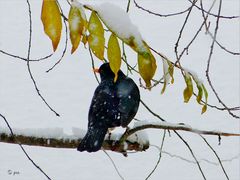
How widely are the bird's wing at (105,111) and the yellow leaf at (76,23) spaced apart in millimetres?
1494

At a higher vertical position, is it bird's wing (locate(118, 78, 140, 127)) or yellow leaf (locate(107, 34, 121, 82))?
yellow leaf (locate(107, 34, 121, 82))

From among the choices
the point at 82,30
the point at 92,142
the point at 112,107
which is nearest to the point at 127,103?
the point at 112,107

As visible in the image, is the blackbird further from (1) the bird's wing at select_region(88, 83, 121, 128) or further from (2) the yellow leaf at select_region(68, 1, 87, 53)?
(2) the yellow leaf at select_region(68, 1, 87, 53)

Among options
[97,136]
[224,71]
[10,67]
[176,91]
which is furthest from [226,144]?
[97,136]

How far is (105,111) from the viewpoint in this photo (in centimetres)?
265

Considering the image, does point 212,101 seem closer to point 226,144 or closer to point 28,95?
point 226,144

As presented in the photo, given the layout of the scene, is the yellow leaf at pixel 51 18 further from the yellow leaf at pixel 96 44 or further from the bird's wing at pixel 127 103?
the bird's wing at pixel 127 103

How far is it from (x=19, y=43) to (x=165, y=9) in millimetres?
3205

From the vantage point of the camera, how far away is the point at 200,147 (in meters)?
6.54

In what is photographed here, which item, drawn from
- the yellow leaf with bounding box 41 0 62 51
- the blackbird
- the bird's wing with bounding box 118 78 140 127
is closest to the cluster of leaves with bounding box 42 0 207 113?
the yellow leaf with bounding box 41 0 62 51

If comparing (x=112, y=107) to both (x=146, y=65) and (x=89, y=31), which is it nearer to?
(x=146, y=65)

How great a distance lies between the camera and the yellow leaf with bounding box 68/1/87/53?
1.07 m

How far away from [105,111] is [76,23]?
62.4 inches

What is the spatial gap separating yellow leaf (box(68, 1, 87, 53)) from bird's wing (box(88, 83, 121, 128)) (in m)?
1.49
